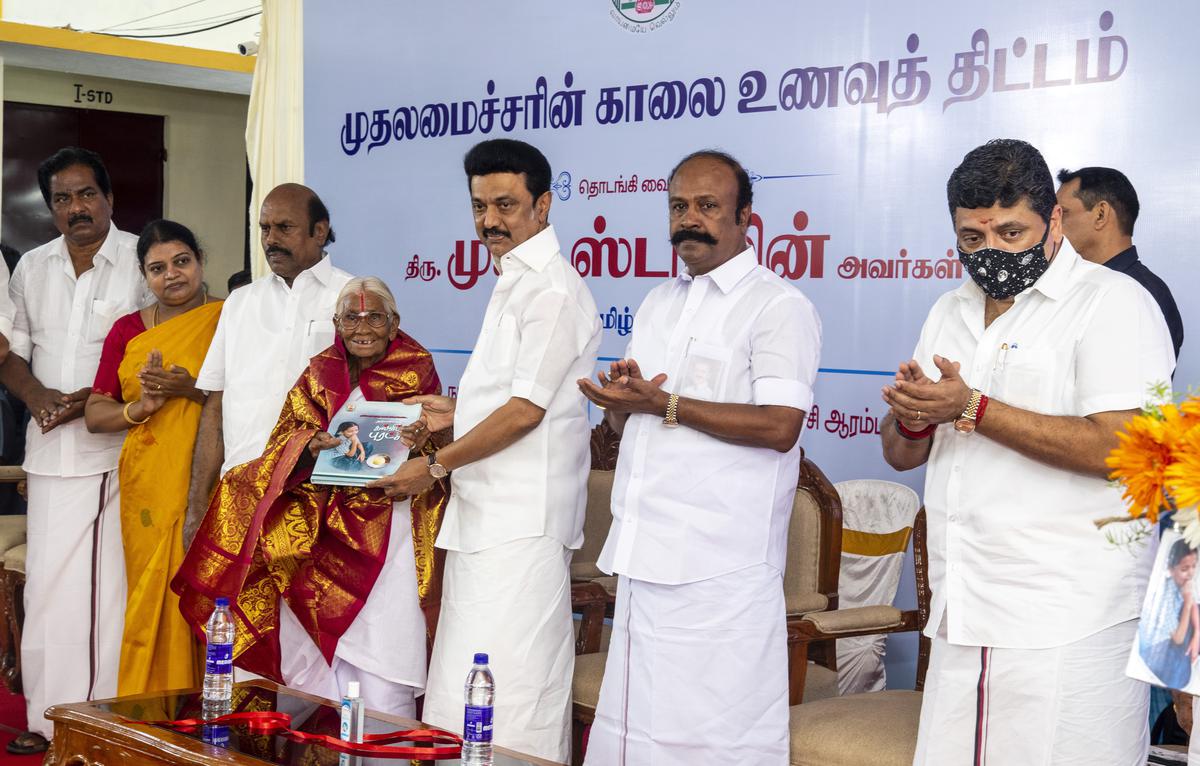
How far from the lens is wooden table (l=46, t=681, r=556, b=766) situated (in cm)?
306

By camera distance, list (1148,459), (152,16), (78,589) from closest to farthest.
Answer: (1148,459), (78,589), (152,16)

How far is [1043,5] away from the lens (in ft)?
13.6

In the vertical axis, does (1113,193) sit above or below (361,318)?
above

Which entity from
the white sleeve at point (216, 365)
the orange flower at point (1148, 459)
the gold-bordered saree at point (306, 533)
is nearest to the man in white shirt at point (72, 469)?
the white sleeve at point (216, 365)

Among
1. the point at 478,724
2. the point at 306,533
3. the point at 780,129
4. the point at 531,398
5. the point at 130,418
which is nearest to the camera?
the point at 478,724

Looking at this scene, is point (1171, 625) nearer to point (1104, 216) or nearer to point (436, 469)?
point (436, 469)

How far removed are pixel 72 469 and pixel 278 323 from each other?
1113mm

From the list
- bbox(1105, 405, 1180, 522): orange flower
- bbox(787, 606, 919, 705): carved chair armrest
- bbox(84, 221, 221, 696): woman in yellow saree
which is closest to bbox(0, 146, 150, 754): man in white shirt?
bbox(84, 221, 221, 696): woman in yellow saree

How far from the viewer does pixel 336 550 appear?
404 centimetres

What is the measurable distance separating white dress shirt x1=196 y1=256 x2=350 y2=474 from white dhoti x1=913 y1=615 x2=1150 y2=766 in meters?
2.43

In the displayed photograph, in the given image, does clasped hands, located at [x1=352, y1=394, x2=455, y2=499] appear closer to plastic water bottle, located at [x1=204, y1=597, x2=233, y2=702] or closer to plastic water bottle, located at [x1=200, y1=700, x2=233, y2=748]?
plastic water bottle, located at [x1=204, y1=597, x2=233, y2=702]

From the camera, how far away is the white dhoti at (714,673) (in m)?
3.29

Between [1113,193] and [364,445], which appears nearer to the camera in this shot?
[364,445]

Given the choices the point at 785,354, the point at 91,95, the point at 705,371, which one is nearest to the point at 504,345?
the point at 705,371
